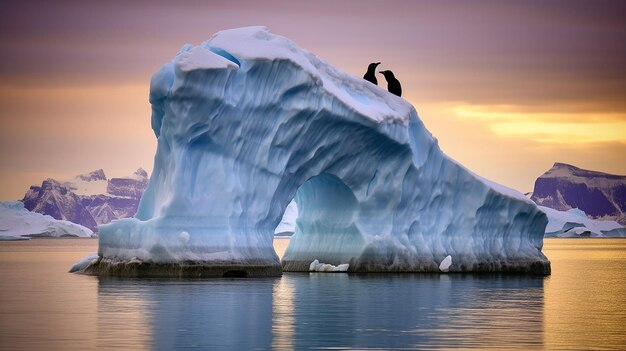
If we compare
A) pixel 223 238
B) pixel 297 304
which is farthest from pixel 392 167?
pixel 297 304

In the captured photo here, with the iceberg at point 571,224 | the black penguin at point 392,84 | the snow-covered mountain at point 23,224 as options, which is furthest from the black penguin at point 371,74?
the snow-covered mountain at point 23,224

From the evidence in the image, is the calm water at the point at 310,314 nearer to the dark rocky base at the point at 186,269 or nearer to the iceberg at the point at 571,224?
the dark rocky base at the point at 186,269

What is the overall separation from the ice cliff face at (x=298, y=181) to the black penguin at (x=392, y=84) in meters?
2.95

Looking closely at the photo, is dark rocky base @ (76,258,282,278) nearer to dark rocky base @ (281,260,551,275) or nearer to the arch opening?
the arch opening

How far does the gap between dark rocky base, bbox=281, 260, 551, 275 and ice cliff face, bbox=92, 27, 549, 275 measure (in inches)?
1.9

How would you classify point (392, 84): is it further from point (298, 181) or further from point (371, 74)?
point (298, 181)

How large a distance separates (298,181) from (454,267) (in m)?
7.31

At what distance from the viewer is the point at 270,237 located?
3922cm

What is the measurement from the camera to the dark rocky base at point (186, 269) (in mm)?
36531

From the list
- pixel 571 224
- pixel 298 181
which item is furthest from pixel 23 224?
pixel 298 181

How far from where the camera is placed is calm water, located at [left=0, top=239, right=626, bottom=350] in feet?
70.9

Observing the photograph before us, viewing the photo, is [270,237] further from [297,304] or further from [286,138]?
[297,304]

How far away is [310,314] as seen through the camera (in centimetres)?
2659

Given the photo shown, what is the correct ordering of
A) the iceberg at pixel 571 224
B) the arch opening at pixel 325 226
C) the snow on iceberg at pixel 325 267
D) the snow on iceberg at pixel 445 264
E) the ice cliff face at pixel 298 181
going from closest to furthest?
1. the ice cliff face at pixel 298 181
2. the arch opening at pixel 325 226
3. the snow on iceberg at pixel 325 267
4. the snow on iceberg at pixel 445 264
5. the iceberg at pixel 571 224
